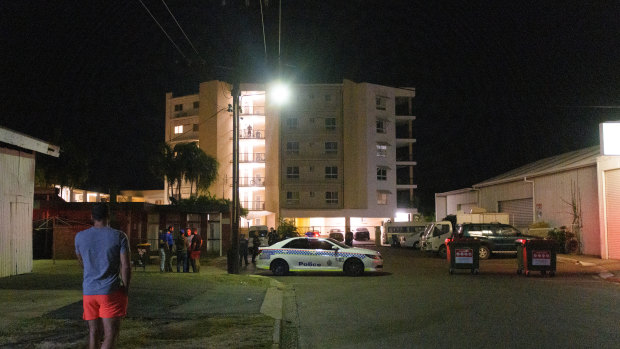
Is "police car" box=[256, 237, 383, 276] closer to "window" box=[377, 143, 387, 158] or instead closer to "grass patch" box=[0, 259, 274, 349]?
"grass patch" box=[0, 259, 274, 349]

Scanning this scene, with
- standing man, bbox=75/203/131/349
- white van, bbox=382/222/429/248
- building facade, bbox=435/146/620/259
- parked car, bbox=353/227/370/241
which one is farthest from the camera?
parked car, bbox=353/227/370/241

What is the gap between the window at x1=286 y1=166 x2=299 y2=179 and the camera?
65.4m

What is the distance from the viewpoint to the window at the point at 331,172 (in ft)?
217

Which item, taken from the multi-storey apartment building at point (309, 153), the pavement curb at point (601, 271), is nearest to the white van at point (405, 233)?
the pavement curb at point (601, 271)

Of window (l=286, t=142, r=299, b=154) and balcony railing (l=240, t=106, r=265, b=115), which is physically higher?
balcony railing (l=240, t=106, r=265, b=115)

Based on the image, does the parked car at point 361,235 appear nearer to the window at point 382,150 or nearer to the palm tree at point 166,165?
the window at point 382,150

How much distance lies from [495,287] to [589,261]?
452 inches

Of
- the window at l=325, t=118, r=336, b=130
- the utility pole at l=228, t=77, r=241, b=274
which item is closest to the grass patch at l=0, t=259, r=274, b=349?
the utility pole at l=228, t=77, r=241, b=274

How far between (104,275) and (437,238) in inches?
1132

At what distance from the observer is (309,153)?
65812 millimetres

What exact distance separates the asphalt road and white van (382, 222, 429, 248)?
2336cm

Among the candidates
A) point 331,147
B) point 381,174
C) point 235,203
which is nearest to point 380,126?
point 381,174

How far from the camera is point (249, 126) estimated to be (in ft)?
218

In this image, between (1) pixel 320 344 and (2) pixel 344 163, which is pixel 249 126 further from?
(1) pixel 320 344
